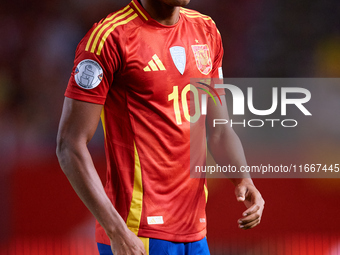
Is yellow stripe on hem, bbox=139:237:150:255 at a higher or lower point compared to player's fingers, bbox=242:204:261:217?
lower

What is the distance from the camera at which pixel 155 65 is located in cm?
→ 147

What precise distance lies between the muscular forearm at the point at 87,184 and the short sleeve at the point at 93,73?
0.14 m

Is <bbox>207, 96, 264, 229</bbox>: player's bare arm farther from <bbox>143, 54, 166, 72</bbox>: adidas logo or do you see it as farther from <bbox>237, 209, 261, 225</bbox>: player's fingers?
<bbox>143, 54, 166, 72</bbox>: adidas logo

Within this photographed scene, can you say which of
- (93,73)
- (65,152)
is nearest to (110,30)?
(93,73)

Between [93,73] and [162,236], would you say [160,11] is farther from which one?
[162,236]

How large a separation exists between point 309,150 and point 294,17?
1178 millimetres

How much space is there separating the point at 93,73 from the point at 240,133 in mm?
2524

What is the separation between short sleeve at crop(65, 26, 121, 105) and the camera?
1.37 m

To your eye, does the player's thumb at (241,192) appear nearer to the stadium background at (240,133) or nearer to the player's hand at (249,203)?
the player's hand at (249,203)

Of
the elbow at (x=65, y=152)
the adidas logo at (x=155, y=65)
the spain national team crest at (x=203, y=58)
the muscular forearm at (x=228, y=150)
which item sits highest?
the spain national team crest at (x=203, y=58)

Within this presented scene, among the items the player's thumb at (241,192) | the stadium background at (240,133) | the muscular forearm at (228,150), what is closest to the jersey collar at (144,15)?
the muscular forearm at (228,150)

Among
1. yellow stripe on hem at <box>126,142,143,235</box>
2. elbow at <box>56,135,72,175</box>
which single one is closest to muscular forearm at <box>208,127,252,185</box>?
yellow stripe on hem at <box>126,142,143,235</box>

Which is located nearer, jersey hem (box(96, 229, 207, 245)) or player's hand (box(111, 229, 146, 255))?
player's hand (box(111, 229, 146, 255))

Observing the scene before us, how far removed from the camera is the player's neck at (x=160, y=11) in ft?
5.03
